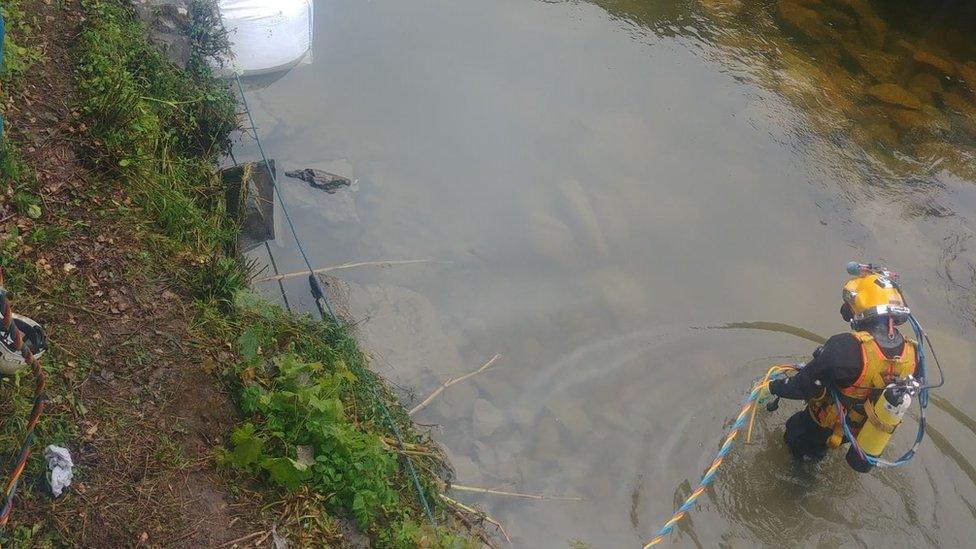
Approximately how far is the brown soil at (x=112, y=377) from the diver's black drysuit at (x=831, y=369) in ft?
11.3

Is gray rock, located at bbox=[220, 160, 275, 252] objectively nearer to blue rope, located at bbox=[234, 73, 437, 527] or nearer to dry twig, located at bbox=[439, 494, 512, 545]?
blue rope, located at bbox=[234, 73, 437, 527]

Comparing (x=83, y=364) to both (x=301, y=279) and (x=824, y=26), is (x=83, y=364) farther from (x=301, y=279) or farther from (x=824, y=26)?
(x=824, y=26)

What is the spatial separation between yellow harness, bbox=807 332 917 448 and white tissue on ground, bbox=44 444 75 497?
14.7 feet

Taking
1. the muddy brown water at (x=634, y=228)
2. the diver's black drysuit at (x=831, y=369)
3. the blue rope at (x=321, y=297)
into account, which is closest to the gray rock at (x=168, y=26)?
the blue rope at (x=321, y=297)

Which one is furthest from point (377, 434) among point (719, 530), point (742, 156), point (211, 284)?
point (742, 156)

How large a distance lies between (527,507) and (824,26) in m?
8.11

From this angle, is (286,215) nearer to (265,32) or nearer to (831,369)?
(265,32)

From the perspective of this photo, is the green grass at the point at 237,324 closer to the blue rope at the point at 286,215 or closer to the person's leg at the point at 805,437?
the blue rope at the point at 286,215

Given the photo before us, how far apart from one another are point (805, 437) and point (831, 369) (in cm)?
91

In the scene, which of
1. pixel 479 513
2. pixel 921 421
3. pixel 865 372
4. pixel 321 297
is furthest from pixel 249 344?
pixel 921 421

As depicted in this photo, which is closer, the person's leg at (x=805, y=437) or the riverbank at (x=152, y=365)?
the riverbank at (x=152, y=365)

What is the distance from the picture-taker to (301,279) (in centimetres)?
607

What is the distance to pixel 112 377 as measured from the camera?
412cm

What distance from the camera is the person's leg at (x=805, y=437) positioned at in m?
5.23
